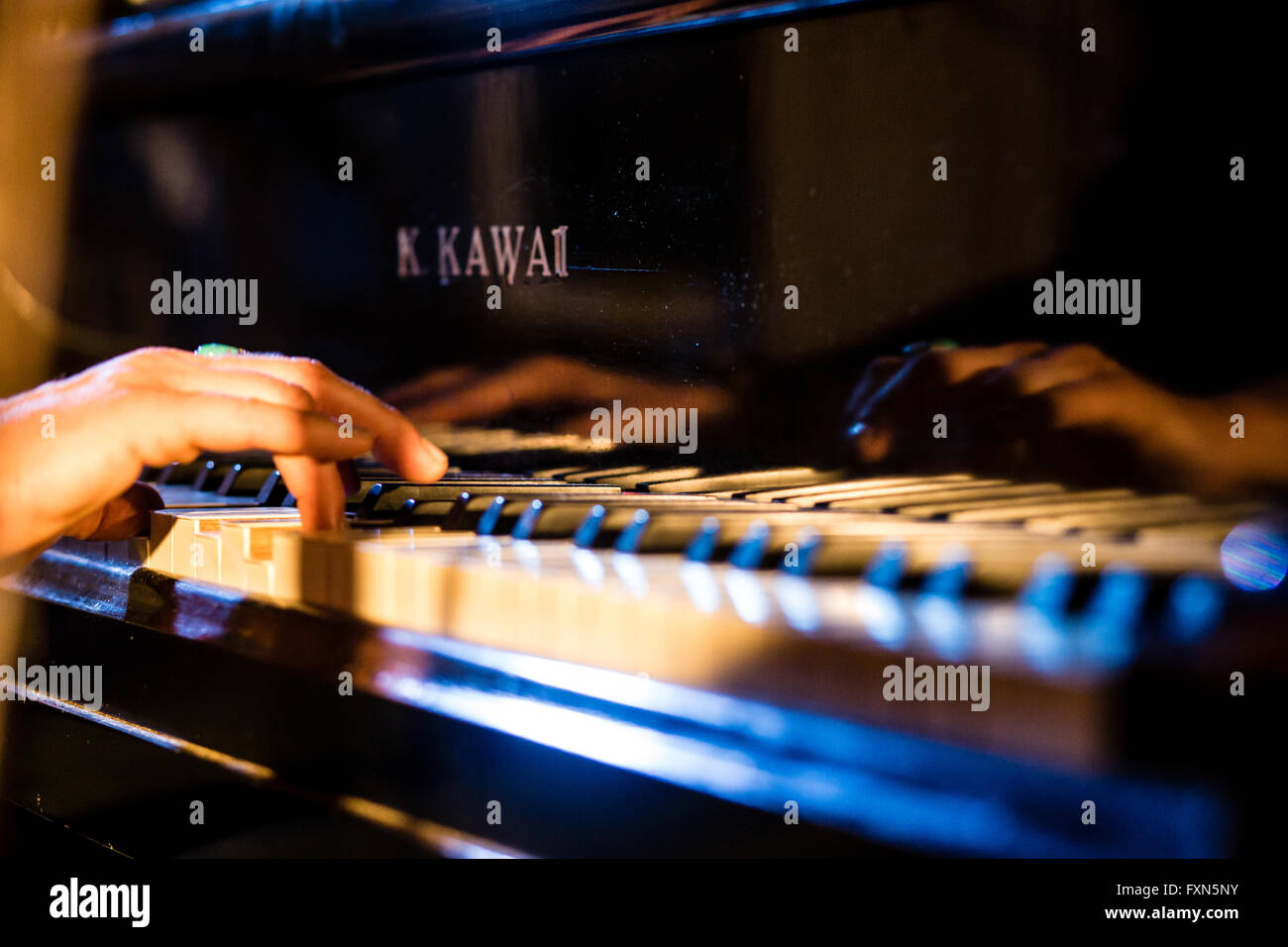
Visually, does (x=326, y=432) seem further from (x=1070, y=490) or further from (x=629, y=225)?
(x=1070, y=490)

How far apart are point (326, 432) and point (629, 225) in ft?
1.31

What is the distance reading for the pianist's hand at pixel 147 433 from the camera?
0.90 metres

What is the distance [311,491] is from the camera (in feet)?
3.04

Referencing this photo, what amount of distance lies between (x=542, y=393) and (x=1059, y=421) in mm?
588

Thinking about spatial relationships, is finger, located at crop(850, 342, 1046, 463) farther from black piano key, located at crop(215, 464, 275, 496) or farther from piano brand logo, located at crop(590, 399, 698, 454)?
black piano key, located at crop(215, 464, 275, 496)

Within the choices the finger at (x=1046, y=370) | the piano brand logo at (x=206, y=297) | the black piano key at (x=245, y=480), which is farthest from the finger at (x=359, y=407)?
the piano brand logo at (x=206, y=297)

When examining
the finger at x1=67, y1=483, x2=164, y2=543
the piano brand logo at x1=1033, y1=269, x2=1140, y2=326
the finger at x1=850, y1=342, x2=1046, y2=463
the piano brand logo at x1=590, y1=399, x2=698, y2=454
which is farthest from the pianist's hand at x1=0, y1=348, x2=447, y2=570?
the piano brand logo at x1=1033, y1=269, x2=1140, y2=326

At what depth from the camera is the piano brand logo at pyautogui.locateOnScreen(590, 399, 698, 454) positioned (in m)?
1.06

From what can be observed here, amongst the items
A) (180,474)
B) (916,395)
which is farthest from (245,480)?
(916,395)

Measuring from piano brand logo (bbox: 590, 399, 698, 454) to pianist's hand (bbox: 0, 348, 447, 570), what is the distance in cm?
26

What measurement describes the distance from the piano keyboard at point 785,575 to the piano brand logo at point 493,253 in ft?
0.85
